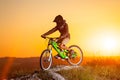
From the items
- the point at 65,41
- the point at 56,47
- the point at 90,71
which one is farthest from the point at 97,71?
the point at 56,47

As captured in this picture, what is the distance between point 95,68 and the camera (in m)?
18.4

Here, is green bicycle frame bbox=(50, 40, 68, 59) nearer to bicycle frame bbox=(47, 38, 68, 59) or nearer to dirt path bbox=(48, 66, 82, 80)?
bicycle frame bbox=(47, 38, 68, 59)

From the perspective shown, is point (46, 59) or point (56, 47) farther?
point (56, 47)

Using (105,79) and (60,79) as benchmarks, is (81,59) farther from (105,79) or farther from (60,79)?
(60,79)

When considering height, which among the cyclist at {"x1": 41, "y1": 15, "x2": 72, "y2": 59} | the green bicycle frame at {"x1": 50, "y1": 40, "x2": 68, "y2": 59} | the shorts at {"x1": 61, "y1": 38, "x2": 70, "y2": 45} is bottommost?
the green bicycle frame at {"x1": 50, "y1": 40, "x2": 68, "y2": 59}

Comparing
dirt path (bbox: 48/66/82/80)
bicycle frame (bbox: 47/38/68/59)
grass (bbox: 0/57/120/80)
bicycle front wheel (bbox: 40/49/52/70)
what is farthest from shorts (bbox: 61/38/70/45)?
grass (bbox: 0/57/120/80)

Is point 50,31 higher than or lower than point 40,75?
higher

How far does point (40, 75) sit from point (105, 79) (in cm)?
320

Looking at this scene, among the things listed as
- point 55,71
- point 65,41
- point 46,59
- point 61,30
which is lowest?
Answer: point 55,71

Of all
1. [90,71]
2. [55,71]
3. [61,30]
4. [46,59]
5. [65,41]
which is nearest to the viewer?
[55,71]

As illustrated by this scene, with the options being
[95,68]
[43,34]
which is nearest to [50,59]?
[43,34]

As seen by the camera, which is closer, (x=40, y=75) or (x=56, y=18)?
(x=40, y=75)

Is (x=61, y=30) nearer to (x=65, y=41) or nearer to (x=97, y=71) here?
(x=65, y=41)

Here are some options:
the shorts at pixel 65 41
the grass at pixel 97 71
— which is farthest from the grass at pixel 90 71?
the shorts at pixel 65 41
